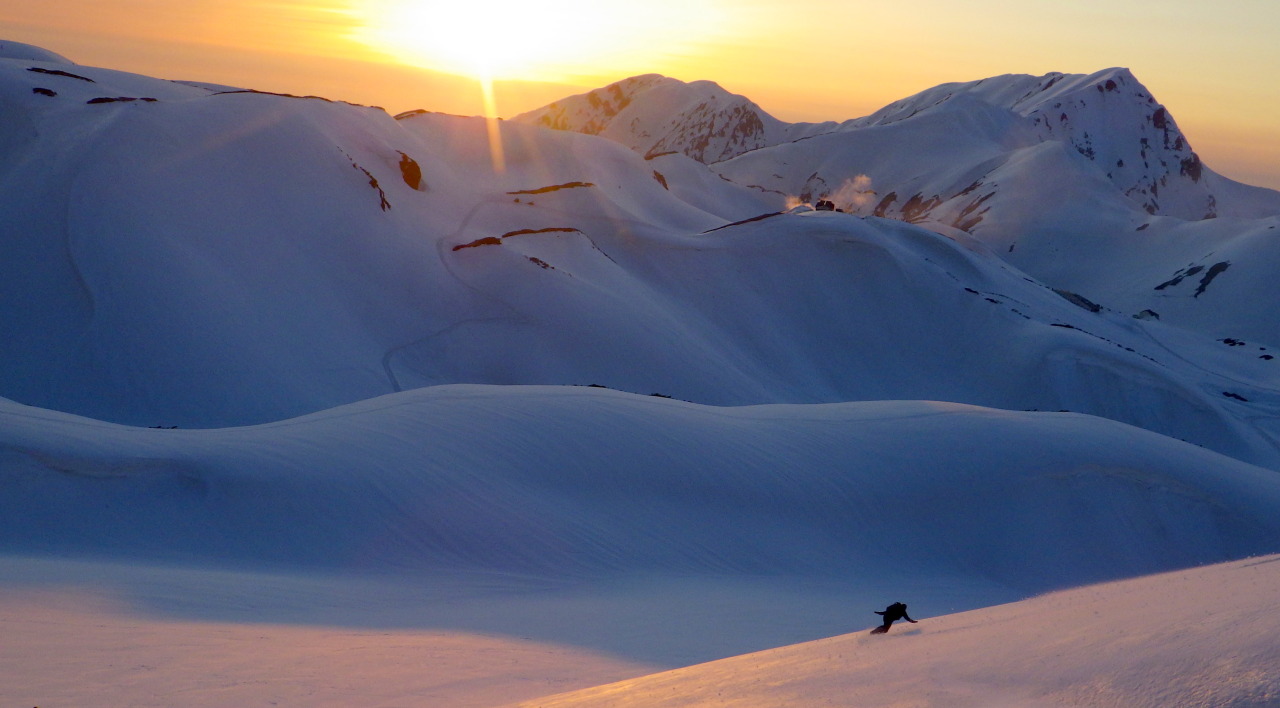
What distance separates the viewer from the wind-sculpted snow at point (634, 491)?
14.2 metres

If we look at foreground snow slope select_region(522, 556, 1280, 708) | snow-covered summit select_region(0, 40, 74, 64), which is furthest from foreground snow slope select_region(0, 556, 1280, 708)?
snow-covered summit select_region(0, 40, 74, 64)

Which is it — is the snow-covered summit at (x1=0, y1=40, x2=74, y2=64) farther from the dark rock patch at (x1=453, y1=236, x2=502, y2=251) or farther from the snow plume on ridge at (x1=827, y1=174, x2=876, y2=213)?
the snow plume on ridge at (x1=827, y1=174, x2=876, y2=213)

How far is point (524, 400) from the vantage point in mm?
19422

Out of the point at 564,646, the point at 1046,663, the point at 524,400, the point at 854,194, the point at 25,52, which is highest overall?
the point at 854,194

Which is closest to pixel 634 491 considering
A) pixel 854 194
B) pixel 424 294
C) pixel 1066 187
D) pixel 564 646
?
pixel 564 646

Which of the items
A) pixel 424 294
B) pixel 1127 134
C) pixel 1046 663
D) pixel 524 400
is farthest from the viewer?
pixel 1127 134

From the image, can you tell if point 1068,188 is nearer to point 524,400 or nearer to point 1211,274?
point 1211,274

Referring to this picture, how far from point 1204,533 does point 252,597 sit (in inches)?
710

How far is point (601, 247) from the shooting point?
1842 inches

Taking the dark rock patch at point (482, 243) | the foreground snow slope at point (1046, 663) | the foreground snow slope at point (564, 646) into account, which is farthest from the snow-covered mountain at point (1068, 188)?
the foreground snow slope at point (1046, 663)

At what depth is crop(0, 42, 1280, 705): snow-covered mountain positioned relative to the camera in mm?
13867

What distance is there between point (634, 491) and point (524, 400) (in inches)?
132

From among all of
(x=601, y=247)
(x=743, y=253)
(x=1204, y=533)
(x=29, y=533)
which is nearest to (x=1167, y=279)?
(x=743, y=253)

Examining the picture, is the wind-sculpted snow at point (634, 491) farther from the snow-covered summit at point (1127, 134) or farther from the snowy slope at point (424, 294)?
the snow-covered summit at point (1127, 134)
